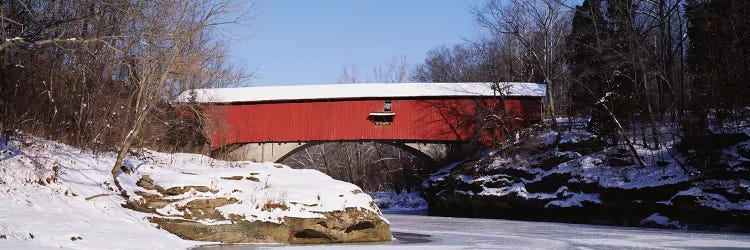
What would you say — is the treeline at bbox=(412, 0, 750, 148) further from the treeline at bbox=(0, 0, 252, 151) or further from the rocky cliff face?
the treeline at bbox=(0, 0, 252, 151)

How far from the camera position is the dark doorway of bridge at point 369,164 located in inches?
1610

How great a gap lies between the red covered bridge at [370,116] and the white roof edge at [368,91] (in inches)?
1.8

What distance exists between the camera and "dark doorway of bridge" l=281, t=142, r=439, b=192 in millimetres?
40906

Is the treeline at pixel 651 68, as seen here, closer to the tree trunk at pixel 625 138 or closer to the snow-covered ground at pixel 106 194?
the tree trunk at pixel 625 138

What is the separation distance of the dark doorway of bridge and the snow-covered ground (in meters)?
25.5

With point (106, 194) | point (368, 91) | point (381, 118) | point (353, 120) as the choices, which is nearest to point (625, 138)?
point (381, 118)

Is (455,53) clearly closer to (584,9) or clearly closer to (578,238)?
(584,9)

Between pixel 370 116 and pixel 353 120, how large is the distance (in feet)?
2.60

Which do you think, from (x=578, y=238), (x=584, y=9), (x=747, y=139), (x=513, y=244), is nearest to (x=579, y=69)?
(x=584, y=9)

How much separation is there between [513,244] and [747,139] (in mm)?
12422

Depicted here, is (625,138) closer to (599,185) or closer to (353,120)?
(599,185)

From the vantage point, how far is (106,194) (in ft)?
37.4

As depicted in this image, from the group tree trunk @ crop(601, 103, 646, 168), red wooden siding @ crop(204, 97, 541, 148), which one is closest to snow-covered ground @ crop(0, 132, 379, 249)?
tree trunk @ crop(601, 103, 646, 168)

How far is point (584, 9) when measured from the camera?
3522 cm
